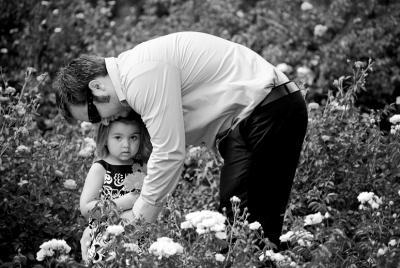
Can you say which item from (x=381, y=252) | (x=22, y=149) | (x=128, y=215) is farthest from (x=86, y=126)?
(x=381, y=252)

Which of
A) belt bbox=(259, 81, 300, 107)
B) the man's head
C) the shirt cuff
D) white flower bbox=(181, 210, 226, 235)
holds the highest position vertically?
the man's head

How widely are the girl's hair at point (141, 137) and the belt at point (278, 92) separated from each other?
1.78 feet

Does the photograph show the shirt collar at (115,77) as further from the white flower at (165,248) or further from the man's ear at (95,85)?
the white flower at (165,248)

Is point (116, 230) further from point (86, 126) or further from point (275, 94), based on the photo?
point (86, 126)

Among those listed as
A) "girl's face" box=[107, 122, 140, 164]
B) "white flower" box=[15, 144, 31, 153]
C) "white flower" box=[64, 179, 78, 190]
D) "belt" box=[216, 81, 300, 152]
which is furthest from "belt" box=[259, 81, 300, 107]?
"white flower" box=[15, 144, 31, 153]

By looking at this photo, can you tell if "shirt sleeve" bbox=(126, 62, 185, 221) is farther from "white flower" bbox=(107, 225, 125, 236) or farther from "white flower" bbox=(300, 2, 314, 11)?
"white flower" bbox=(300, 2, 314, 11)

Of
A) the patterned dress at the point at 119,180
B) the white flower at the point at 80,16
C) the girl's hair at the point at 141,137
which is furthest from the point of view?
the white flower at the point at 80,16

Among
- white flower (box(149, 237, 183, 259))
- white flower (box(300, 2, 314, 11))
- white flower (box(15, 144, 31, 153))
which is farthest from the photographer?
white flower (box(300, 2, 314, 11))

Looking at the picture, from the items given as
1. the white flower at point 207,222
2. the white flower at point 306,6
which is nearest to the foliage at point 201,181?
the white flower at point 207,222

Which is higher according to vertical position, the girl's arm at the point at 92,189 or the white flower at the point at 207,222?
the white flower at the point at 207,222

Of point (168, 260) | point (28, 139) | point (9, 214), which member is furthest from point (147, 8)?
point (168, 260)

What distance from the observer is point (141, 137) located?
137 inches

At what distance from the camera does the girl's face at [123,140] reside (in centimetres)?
341

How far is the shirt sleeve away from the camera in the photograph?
2961mm
